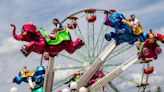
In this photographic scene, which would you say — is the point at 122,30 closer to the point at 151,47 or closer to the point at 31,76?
the point at 151,47

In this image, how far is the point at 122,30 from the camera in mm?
23422

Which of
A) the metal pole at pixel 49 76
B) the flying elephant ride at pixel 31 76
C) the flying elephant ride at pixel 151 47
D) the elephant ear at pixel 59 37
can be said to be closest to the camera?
the elephant ear at pixel 59 37

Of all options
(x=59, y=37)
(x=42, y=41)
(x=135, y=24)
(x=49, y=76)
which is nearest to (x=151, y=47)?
(x=135, y=24)

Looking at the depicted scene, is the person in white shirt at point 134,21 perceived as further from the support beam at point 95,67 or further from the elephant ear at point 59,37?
the elephant ear at point 59,37

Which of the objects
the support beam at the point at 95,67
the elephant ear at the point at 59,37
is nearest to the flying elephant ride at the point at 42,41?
the elephant ear at the point at 59,37

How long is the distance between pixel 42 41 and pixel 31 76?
4239 millimetres

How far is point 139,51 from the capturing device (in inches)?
970

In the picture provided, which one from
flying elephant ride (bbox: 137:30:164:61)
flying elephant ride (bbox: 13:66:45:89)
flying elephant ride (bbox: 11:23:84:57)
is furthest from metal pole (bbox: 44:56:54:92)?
flying elephant ride (bbox: 137:30:164:61)

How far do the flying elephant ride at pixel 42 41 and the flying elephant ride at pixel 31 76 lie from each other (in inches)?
105

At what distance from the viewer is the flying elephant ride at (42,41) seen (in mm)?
19906

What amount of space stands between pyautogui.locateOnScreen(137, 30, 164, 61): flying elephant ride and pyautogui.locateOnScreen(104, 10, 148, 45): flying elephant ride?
1.21 ft

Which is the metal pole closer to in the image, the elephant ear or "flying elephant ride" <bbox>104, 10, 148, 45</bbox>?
the elephant ear

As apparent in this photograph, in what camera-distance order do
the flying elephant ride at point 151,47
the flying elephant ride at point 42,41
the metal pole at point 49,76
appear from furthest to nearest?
the flying elephant ride at point 151,47, the metal pole at point 49,76, the flying elephant ride at point 42,41

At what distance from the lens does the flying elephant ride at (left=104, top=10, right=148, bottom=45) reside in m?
23.2
